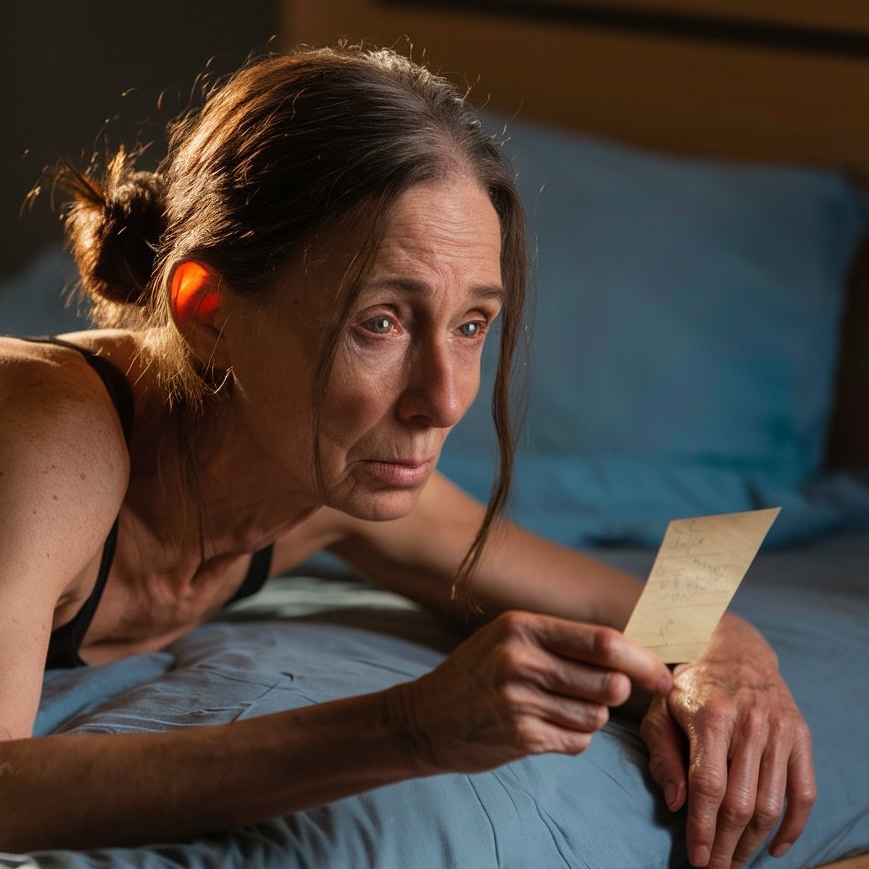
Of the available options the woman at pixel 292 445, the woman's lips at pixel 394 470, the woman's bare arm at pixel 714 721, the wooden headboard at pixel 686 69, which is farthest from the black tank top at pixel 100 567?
the wooden headboard at pixel 686 69

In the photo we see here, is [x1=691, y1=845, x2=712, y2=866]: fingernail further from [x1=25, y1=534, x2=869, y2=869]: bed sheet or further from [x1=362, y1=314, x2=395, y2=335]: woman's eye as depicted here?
[x1=362, y1=314, x2=395, y2=335]: woman's eye

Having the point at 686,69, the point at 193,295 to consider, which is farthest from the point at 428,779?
the point at 686,69

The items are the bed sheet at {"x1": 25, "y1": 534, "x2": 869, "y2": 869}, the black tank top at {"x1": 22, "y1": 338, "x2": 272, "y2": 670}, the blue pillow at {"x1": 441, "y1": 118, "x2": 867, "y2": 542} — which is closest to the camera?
the bed sheet at {"x1": 25, "y1": 534, "x2": 869, "y2": 869}

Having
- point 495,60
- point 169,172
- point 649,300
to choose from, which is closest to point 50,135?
point 495,60

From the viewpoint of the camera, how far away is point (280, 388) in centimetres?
101

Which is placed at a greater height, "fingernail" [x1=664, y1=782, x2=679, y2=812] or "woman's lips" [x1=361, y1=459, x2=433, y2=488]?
"woman's lips" [x1=361, y1=459, x2=433, y2=488]

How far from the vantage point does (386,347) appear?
97 centimetres

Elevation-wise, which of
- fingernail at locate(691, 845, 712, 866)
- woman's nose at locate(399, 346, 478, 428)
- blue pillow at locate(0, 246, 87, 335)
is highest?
woman's nose at locate(399, 346, 478, 428)

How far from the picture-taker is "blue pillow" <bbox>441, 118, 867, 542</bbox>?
1.88 meters

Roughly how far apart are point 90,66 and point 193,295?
6.75 ft

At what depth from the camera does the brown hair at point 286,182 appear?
Result: 977mm

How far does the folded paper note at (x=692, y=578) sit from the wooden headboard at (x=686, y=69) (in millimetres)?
1431

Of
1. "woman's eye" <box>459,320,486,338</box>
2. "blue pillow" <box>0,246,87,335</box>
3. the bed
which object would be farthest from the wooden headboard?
"woman's eye" <box>459,320,486,338</box>

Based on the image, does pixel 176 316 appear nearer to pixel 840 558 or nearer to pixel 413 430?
pixel 413 430
